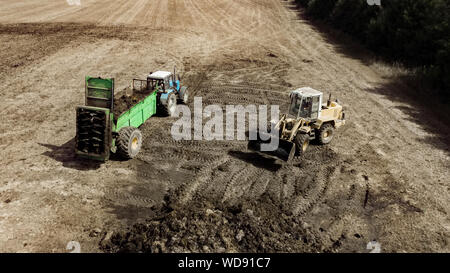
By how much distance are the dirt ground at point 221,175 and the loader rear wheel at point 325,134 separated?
1.14 ft

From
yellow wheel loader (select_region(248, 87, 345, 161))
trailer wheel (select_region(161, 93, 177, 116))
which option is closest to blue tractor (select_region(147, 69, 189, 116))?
trailer wheel (select_region(161, 93, 177, 116))

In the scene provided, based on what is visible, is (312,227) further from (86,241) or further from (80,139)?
(80,139)

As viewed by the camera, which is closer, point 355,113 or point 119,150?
point 119,150

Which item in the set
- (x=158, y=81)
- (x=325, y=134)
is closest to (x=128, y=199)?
(x=158, y=81)

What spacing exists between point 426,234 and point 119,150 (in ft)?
29.6

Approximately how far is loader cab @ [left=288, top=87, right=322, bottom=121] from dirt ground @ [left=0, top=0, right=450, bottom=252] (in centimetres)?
148

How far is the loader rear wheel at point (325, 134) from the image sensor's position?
13.0m

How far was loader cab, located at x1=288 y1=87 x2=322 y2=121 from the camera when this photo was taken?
1213 centimetres

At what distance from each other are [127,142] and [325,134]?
7.10 metres

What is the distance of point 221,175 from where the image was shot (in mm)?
11359

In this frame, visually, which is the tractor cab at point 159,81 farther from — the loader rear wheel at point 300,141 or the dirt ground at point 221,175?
the loader rear wheel at point 300,141

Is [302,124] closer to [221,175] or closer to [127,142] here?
[221,175]

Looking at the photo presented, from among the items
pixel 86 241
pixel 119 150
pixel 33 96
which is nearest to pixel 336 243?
pixel 86 241

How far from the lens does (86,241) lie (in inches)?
332
